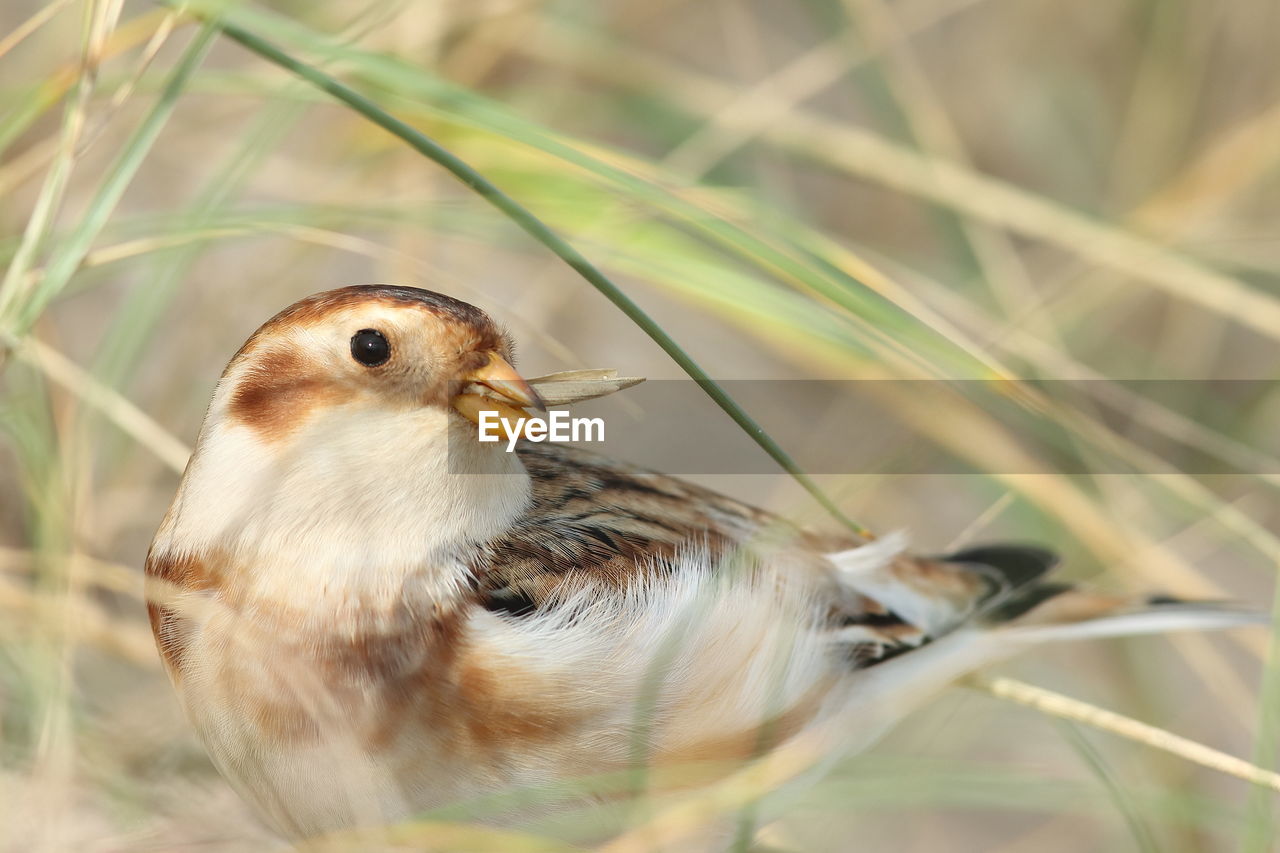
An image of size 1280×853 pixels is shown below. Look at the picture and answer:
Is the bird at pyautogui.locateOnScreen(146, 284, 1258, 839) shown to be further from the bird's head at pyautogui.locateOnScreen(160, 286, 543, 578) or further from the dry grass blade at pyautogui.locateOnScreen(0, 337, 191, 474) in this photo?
the dry grass blade at pyautogui.locateOnScreen(0, 337, 191, 474)

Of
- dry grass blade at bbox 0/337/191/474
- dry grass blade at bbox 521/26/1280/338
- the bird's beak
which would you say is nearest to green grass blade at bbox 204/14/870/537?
the bird's beak

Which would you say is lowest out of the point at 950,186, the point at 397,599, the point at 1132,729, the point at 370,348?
the point at 397,599

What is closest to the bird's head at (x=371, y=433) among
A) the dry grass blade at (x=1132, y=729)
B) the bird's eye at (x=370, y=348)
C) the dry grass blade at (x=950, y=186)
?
the bird's eye at (x=370, y=348)

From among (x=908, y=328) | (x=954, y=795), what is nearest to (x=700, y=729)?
(x=954, y=795)

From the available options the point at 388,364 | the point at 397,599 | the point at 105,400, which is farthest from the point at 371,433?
the point at 105,400

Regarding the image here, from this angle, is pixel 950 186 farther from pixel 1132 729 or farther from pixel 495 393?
pixel 495 393

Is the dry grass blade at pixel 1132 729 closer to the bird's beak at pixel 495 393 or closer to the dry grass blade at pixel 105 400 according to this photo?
the bird's beak at pixel 495 393
